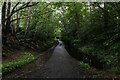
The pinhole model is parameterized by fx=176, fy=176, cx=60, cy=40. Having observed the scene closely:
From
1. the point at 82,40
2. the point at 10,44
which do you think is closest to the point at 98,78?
the point at 10,44

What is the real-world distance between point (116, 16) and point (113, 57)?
3.64 meters

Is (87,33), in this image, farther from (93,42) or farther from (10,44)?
(10,44)

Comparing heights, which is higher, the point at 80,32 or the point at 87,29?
the point at 87,29

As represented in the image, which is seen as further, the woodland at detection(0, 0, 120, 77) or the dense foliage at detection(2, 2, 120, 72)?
the dense foliage at detection(2, 2, 120, 72)

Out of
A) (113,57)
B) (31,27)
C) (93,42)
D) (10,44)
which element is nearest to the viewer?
(113,57)

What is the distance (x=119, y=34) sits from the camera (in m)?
15.9

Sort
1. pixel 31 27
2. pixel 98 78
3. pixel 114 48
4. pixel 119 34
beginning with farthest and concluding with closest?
pixel 31 27 → pixel 119 34 → pixel 114 48 → pixel 98 78

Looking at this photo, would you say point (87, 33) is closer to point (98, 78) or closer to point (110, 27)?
point (110, 27)

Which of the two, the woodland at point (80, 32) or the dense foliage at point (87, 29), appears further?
the dense foliage at point (87, 29)

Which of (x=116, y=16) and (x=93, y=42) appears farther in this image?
(x=93, y=42)

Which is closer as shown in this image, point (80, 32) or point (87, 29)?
point (87, 29)

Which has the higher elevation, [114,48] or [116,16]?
[116,16]

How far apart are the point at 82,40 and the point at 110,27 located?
19.3ft

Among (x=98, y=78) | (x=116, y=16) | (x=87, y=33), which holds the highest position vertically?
(x=116, y=16)
